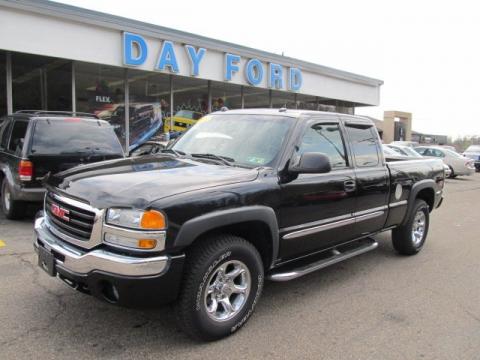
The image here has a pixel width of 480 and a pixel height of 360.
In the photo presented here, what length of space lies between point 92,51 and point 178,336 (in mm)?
11041

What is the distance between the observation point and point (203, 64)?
1537 cm

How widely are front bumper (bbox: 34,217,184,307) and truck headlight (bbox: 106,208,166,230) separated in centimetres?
22

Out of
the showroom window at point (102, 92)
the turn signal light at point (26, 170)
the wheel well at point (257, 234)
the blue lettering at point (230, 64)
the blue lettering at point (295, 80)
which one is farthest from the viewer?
the blue lettering at point (295, 80)

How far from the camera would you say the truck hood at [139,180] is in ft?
10.3

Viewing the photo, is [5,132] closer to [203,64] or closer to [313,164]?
[313,164]

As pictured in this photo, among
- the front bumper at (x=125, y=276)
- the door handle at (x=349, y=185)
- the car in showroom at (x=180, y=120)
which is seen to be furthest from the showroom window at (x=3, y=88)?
the door handle at (x=349, y=185)

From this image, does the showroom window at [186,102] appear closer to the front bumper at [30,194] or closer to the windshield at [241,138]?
the front bumper at [30,194]

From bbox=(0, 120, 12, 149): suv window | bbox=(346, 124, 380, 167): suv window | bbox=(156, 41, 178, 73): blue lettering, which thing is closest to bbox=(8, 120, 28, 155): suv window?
bbox=(0, 120, 12, 149): suv window

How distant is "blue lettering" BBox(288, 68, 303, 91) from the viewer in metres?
18.4

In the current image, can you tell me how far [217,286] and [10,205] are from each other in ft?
16.8

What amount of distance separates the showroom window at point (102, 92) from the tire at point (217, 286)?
37.9ft

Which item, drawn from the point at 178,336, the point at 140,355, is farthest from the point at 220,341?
the point at 140,355

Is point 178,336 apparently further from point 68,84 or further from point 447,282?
point 68,84

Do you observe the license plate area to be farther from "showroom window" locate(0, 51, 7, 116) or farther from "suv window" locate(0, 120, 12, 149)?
"showroom window" locate(0, 51, 7, 116)
